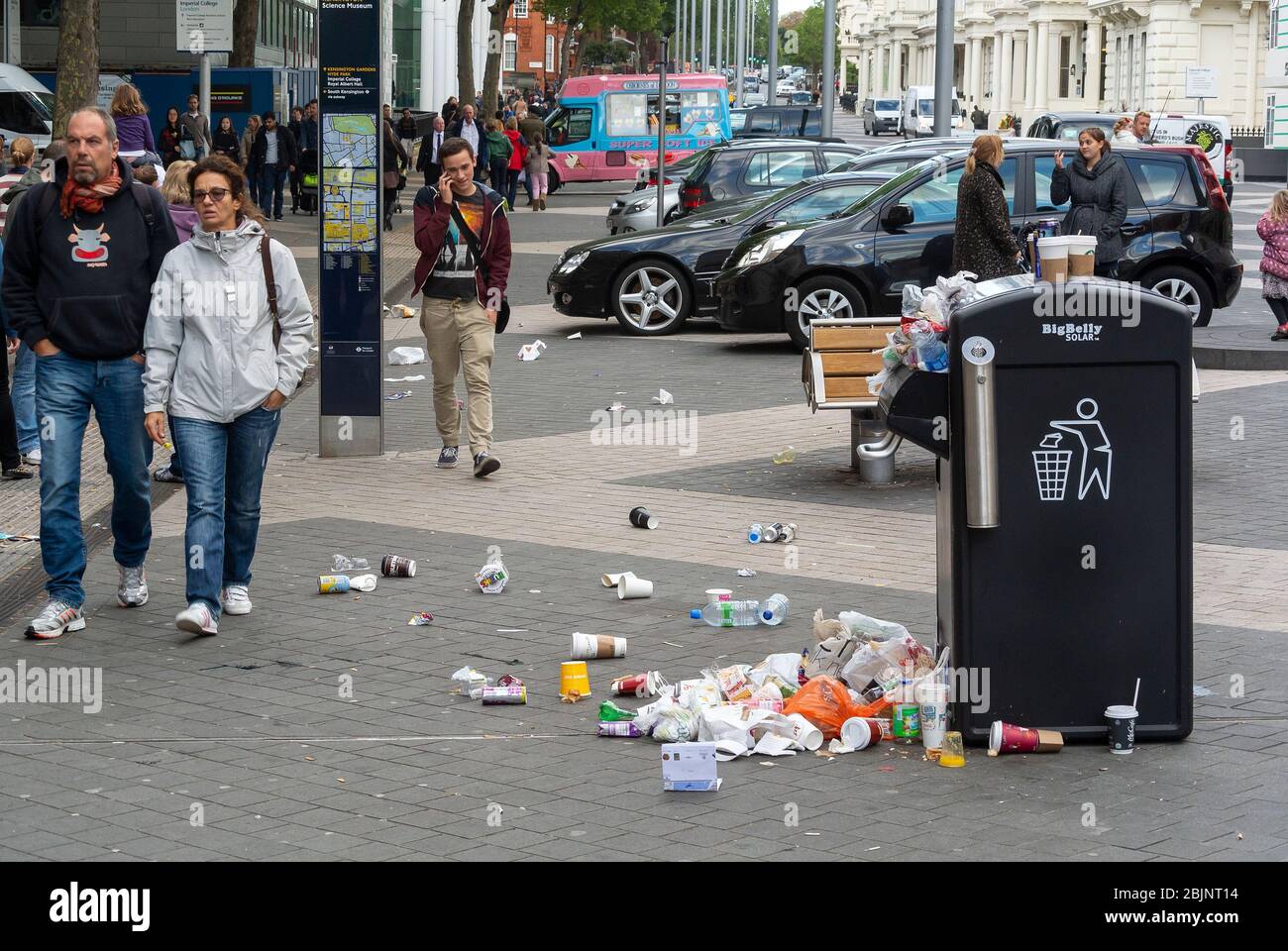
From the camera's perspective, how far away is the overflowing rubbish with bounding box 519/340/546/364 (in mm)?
15837

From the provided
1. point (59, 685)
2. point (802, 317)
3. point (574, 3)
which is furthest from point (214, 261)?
point (574, 3)

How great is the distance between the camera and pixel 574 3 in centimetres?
8181

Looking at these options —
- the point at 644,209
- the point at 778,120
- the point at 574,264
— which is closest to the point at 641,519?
the point at 574,264

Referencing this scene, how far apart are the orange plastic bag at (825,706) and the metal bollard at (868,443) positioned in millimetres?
4228

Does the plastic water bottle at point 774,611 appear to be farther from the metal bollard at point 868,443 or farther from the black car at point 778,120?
the black car at point 778,120

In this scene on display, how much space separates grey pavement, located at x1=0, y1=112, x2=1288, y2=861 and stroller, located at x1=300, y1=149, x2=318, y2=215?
20290 mm

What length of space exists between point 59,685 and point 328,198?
17.6ft

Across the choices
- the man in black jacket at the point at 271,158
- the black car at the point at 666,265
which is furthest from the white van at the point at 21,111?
the black car at the point at 666,265

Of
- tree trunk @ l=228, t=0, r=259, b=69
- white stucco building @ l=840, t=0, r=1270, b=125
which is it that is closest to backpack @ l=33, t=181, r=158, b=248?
tree trunk @ l=228, t=0, r=259, b=69

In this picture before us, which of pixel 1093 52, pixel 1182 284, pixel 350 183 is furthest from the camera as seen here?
pixel 1093 52

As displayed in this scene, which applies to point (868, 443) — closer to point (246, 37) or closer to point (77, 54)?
point (77, 54)

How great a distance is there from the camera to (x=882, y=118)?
292ft

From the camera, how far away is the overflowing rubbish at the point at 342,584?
7.82 metres

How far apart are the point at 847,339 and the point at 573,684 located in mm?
4419
